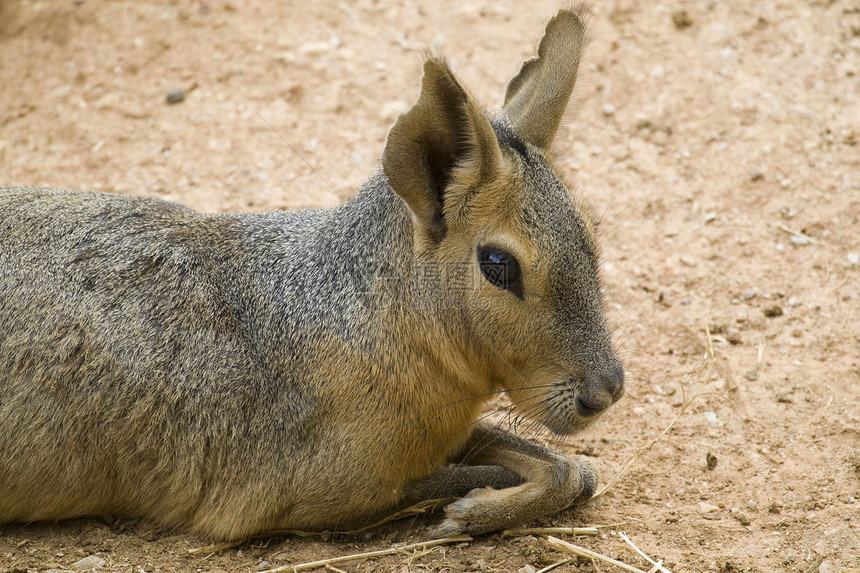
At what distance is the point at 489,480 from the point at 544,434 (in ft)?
2.65

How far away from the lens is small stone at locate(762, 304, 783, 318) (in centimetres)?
545

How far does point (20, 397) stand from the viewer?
157 inches

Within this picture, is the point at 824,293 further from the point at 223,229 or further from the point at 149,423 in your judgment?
the point at 149,423

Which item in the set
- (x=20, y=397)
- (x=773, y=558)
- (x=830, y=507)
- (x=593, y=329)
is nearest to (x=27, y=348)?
(x=20, y=397)

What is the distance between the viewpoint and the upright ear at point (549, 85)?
13.3 ft

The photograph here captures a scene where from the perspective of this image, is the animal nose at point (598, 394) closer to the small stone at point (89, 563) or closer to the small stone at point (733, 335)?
the small stone at point (733, 335)

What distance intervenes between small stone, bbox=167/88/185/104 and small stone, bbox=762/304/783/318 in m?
4.80

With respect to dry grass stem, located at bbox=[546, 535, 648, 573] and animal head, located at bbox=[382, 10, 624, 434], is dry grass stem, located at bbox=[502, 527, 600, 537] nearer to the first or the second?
dry grass stem, located at bbox=[546, 535, 648, 573]

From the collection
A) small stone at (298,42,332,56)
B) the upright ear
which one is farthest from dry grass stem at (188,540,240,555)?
small stone at (298,42,332,56)

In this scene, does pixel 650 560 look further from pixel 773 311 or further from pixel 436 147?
pixel 773 311

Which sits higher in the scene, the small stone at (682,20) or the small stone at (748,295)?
the small stone at (682,20)

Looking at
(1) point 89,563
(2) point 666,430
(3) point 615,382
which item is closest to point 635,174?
(2) point 666,430

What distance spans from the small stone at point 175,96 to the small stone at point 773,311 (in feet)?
15.8

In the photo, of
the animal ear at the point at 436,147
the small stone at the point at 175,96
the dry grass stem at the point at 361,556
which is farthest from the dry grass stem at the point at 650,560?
the small stone at the point at 175,96
